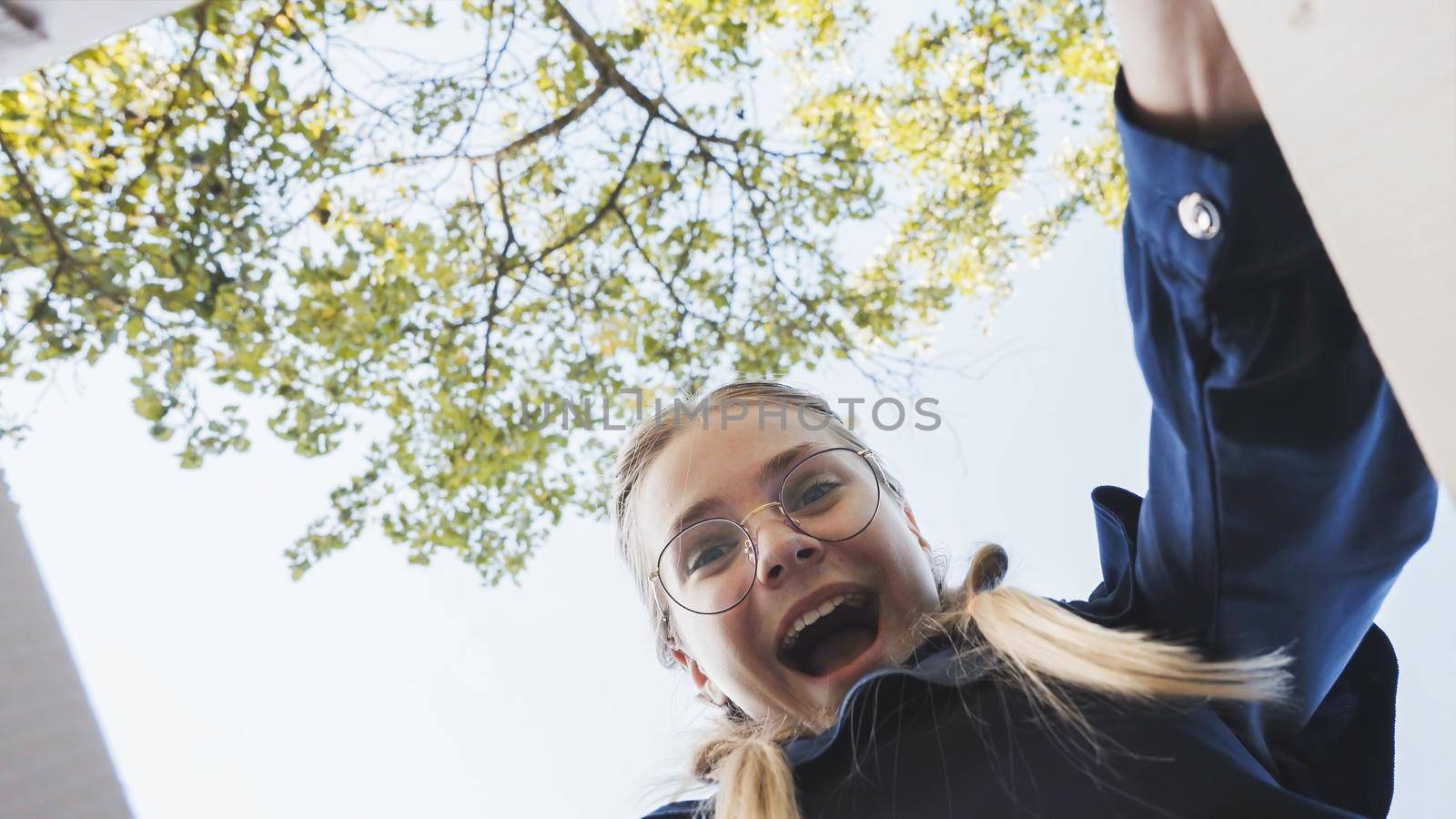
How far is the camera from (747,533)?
130cm

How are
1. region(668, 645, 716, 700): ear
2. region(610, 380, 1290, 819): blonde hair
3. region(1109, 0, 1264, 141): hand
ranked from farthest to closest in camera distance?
region(668, 645, 716, 700): ear → region(610, 380, 1290, 819): blonde hair → region(1109, 0, 1264, 141): hand

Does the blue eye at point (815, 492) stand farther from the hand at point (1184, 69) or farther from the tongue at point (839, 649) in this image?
the hand at point (1184, 69)

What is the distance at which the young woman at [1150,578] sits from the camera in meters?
0.60

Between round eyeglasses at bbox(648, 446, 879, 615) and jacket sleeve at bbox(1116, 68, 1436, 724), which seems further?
round eyeglasses at bbox(648, 446, 879, 615)

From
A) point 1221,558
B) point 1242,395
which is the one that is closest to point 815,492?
point 1221,558

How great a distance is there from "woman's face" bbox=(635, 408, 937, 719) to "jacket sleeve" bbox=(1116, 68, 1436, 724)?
1.13 ft

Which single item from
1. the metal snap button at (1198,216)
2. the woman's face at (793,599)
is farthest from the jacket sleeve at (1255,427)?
the woman's face at (793,599)

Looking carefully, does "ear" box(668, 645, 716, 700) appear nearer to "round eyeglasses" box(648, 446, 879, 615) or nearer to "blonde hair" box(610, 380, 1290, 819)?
"blonde hair" box(610, 380, 1290, 819)

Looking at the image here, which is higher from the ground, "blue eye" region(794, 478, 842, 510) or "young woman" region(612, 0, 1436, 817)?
"blue eye" region(794, 478, 842, 510)

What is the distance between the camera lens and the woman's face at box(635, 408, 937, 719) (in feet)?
4.11

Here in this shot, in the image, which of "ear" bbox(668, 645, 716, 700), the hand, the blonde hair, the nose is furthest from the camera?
"ear" bbox(668, 645, 716, 700)

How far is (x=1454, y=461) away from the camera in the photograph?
1.05ft

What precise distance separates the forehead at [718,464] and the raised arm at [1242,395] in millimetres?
514

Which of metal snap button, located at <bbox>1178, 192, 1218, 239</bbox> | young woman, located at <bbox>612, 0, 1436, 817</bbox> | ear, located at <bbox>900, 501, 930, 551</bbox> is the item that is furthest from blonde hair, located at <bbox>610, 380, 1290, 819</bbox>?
metal snap button, located at <bbox>1178, 192, 1218, 239</bbox>
